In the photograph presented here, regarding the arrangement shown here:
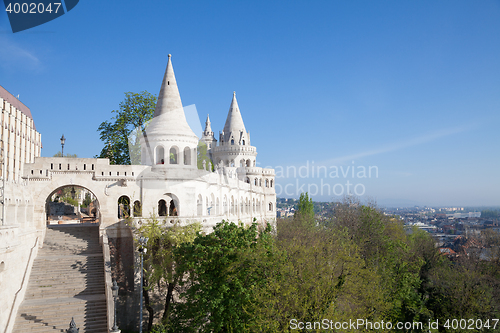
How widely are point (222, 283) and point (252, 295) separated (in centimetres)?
160

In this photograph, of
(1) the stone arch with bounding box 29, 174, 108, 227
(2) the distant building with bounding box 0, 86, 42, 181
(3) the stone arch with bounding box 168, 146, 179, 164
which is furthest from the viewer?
(2) the distant building with bounding box 0, 86, 42, 181

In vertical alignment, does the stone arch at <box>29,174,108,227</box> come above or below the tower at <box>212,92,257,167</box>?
below

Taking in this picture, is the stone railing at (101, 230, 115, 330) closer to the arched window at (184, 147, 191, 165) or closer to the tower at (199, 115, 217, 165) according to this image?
the arched window at (184, 147, 191, 165)

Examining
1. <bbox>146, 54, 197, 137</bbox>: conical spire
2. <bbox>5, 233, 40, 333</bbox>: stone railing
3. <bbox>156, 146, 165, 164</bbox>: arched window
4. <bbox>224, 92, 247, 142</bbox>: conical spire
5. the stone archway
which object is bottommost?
<bbox>5, 233, 40, 333</bbox>: stone railing

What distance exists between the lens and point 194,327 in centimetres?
1795

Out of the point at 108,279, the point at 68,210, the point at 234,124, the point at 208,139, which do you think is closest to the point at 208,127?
the point at 208,139

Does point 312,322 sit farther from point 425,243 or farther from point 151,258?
point 425,243

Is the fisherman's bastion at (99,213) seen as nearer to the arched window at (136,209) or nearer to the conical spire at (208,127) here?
the arched window at (136,209)

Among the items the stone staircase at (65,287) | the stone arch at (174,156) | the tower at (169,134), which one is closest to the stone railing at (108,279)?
the stone staircase at (65,287)

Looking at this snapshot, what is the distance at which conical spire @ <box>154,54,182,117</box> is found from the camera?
27938 millimetres

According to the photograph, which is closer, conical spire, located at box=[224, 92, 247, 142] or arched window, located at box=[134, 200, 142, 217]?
arched window, located at box=[134, 200, 142, 217]

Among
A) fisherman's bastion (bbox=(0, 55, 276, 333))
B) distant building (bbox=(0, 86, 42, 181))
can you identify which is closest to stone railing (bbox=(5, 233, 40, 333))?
fisherman's bastion (bbox=(0, 55, 276, 333))

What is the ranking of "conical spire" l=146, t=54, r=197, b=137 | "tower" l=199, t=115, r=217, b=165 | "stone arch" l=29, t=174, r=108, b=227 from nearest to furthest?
1. "stone arch" l=29, t=174, r=108, b=227
2. "conical spire" l=146, t=54, r=197, b=137
3. "tower" l=199, t=115, r=217, b=165

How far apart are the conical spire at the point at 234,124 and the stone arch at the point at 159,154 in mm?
22652
